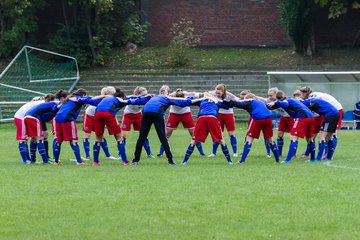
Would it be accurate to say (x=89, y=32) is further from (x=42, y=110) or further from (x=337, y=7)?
(x=42, y=110)

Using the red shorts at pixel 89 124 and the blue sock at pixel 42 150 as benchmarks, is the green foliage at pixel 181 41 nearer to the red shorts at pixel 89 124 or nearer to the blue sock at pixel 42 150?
the red shorts at pixel 89 124

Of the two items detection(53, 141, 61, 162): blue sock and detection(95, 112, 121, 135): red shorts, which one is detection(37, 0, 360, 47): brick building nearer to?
detection(53, 141, 61, 162): blue sock

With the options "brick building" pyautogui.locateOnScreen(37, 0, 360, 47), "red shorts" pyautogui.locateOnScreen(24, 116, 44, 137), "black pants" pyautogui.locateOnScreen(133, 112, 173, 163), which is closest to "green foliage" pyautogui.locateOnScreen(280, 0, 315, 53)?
"brick building" pyautogui.locateOnScreen(37, 0, 360, 47)

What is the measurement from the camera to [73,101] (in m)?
18.9

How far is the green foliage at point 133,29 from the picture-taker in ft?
140

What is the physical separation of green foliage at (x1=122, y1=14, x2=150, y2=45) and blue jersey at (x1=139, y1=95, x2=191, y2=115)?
2428 centimetres

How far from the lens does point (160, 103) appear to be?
18500 mm

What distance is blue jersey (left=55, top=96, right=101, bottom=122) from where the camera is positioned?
18.8 meters

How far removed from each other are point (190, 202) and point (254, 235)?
239 centimetres

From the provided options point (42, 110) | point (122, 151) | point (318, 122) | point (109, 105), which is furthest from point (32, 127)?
point (318, 122)

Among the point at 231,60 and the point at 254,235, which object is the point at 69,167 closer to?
the point at 254,235

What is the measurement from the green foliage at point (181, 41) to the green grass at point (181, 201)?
22905 mm

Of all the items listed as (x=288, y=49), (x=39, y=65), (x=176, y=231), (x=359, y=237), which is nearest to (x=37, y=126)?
(x=176, y=231)

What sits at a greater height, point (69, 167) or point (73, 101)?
point (73, 101)
